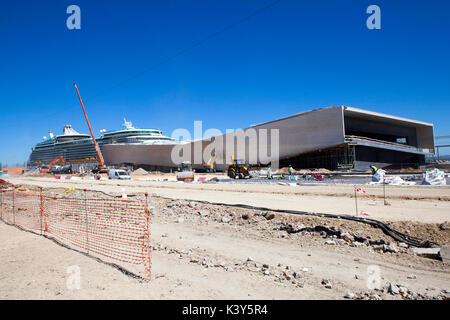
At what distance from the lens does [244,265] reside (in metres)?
5.71

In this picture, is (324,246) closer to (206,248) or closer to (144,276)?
(206,248)

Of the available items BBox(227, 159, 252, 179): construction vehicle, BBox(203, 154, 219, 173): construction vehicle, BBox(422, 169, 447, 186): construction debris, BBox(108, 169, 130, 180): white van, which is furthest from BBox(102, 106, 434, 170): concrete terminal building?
BBox(108, 169, 130, 180): white van

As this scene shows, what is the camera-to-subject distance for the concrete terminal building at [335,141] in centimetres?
4203

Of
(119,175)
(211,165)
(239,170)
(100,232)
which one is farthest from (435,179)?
(211,165)

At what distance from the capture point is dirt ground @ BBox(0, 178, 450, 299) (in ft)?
14.8

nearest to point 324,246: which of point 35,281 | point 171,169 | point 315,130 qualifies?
point 35,281

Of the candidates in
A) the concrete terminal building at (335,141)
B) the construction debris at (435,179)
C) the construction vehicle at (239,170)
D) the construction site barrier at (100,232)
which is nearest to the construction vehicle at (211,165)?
the concrete terminal building at (335,141)

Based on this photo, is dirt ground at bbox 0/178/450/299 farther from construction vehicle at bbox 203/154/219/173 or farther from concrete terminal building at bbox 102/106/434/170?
construction vehicle at bbox 203/154/219/173

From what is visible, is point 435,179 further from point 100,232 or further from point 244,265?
point 100,232

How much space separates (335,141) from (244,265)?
39411 millimetres

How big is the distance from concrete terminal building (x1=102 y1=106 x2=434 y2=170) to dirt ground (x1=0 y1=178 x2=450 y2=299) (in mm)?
34742

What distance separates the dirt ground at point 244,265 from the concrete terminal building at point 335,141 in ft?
114
